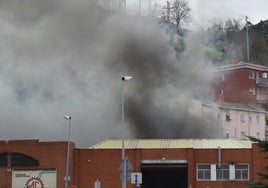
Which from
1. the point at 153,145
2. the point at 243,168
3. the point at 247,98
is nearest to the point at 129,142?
the point at 153,145

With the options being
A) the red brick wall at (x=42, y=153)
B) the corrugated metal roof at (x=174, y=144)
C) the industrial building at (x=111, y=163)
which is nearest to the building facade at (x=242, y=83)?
the corrugated metal roof at (x=174, y=144)

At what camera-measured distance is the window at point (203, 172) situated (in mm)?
55312

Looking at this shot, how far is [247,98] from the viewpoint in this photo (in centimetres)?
8994

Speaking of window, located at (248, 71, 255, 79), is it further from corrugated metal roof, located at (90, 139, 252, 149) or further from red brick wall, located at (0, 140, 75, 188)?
Answer: red brick wall, located at (0, 140, 75, 188)

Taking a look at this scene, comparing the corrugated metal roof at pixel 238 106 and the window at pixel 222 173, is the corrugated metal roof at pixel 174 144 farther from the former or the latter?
the corrugated metal roof at pixel 238 106

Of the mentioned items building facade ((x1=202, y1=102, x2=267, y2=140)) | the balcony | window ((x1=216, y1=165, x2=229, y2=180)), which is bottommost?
window ((x1=216, y1=165, x2=229, y2=180))

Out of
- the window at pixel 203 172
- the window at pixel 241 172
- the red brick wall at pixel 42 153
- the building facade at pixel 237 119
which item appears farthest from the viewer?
the building facade at pixel 237 119

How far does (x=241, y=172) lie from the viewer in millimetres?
55188

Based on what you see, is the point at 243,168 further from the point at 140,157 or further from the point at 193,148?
the point at 140,157

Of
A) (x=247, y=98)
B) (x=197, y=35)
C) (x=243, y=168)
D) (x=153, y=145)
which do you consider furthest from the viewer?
(x=247, y=98)

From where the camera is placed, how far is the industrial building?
2168 inches

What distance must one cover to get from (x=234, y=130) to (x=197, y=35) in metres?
16.8

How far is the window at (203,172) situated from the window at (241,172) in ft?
7.85

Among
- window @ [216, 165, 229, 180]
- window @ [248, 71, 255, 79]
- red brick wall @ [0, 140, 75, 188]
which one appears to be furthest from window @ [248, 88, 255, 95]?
red brick wall @ [0, 140, 75, 188]
